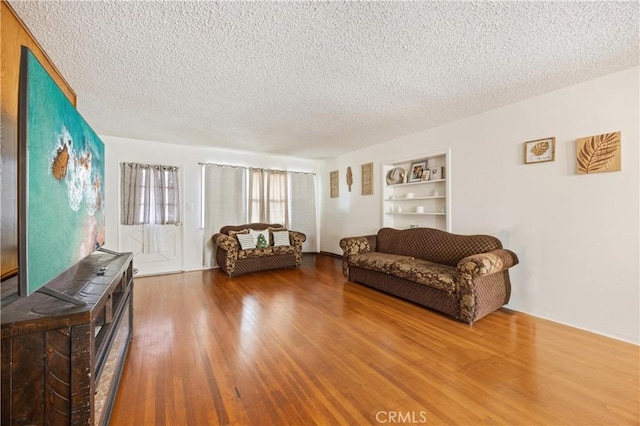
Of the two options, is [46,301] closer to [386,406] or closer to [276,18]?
[386,406]

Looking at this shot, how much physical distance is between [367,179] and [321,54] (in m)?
3.32

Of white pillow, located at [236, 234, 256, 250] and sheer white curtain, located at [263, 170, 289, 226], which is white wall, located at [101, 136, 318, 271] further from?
white pillow, located at [236, 234, 256, 250]

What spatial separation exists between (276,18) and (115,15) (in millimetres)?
993

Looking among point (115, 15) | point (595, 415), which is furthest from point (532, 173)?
point (115, 15)

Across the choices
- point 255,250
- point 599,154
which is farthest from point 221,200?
point 599,154

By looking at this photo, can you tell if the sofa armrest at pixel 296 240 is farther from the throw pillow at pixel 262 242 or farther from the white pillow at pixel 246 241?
the white pillow at pixel 246 241

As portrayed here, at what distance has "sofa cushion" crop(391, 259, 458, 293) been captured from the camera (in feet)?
8.81

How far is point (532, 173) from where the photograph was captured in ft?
9.43

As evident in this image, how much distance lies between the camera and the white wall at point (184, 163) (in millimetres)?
4258

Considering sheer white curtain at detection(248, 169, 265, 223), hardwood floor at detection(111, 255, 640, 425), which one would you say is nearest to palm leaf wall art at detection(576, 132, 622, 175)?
hardwood floor at detection(111, 255, 640, 425)

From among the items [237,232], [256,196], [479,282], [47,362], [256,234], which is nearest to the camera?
[47,362]

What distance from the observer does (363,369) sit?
73.6 inches

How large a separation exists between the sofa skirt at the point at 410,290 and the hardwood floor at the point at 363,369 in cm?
12

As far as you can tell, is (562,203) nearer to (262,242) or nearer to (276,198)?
(262,242)
